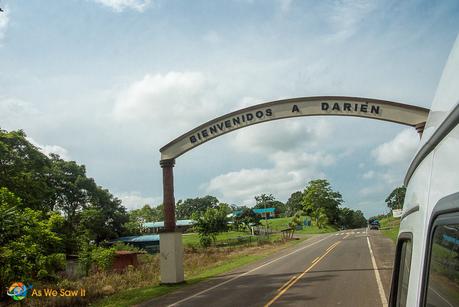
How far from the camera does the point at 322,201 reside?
11800 centimetres

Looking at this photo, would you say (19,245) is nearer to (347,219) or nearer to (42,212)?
(42,212)

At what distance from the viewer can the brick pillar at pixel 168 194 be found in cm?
1825

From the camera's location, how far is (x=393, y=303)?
352 cm

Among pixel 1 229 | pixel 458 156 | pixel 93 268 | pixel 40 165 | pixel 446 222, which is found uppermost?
pixel 40 165

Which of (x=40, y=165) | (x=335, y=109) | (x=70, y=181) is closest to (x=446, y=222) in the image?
(x=335, y=109)

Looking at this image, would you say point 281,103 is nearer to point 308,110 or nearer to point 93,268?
point 308,110

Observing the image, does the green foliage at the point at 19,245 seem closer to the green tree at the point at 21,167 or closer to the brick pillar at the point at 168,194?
the brick pillar at the point at 168,194

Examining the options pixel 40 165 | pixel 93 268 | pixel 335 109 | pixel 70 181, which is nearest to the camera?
pixel 335 109

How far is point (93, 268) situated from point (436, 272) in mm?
31833

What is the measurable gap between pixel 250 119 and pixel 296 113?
202cm

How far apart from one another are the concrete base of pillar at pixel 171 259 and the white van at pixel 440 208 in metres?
16.3

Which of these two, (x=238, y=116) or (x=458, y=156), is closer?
(x=458, y=156)

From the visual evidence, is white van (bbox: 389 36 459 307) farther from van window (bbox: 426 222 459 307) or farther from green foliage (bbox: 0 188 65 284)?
green foliage (bbox: 0 188 65 284)

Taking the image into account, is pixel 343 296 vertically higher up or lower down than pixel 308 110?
lower down
